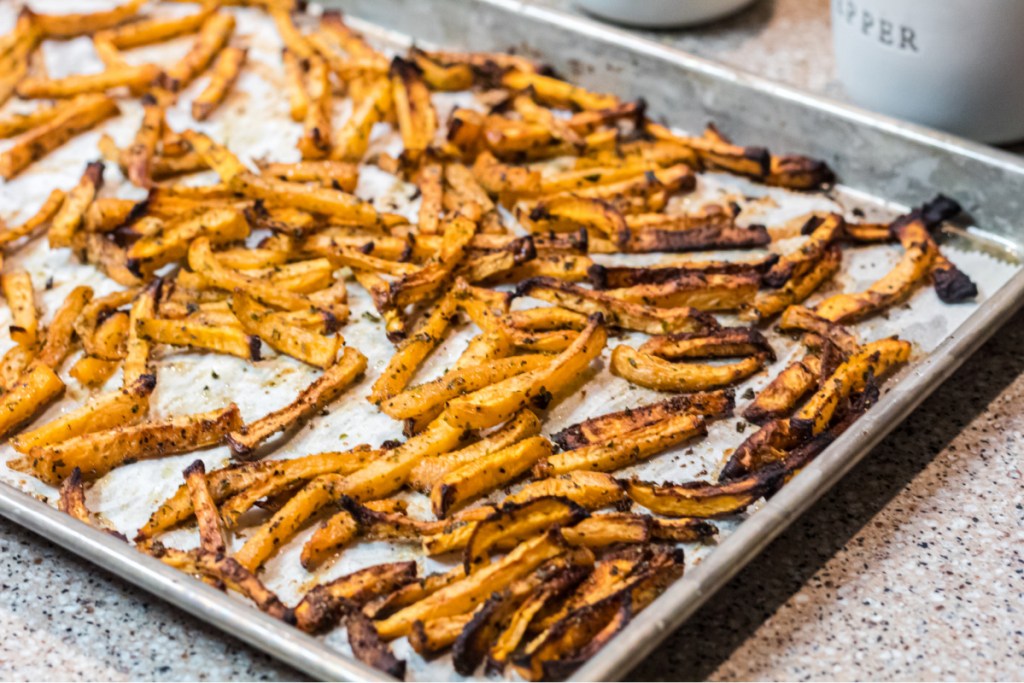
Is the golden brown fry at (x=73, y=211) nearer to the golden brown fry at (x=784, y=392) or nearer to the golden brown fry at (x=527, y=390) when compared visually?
the golden brown fry at (x=527, y=390)

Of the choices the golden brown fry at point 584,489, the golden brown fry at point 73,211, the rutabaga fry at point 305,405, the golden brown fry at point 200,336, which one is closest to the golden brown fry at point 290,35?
the golden brown fry at point 73,211

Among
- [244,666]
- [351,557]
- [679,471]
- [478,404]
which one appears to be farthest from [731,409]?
[244,666]

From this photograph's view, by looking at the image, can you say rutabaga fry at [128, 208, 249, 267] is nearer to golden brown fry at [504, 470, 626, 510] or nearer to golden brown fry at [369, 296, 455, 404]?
golden brown fry at [369, 296, 455, 404]

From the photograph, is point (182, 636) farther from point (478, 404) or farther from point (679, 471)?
point (679, 471)

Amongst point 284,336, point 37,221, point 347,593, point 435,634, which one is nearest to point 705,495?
point 435,634

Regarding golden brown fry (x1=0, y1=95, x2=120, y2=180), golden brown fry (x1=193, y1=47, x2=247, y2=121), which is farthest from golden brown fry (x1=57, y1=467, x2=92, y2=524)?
golden brown fry (x1=193, y1=47, x2=247, y2=121)

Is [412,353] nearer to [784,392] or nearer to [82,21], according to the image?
[784,392]

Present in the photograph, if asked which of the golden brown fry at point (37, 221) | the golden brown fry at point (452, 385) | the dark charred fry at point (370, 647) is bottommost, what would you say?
the dark charred fry at point (370, 647)
